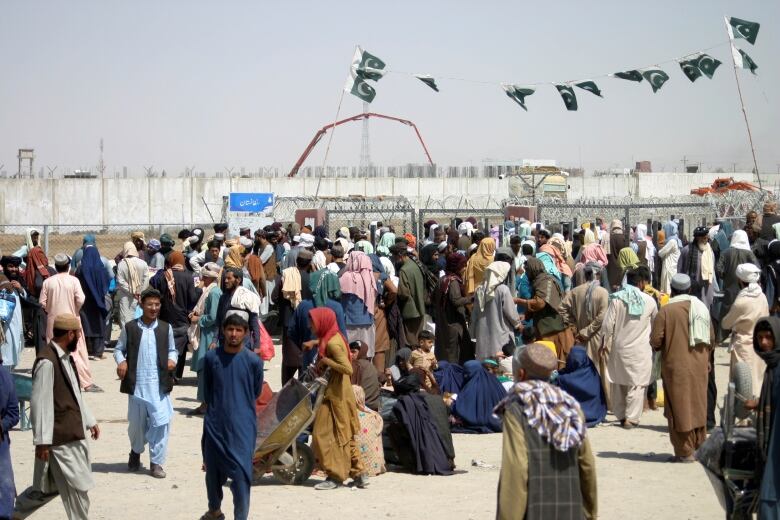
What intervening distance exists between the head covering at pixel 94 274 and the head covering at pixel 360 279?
4053mm

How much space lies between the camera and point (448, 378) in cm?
1060

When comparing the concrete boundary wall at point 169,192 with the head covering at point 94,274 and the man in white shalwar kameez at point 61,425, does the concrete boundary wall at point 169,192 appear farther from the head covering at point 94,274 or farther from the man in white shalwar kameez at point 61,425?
the man in white shalwar kameez at point 61,425

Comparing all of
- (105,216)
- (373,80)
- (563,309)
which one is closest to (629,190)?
(105,216)

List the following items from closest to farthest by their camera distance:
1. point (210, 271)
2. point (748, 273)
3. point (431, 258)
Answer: point (748, 273)
point (210, 271)
point (431, 258)

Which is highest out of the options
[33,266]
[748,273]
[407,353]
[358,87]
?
[358,87]

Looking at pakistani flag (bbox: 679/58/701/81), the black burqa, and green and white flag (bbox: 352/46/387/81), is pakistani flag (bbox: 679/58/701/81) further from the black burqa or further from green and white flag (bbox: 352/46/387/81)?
the black burqa

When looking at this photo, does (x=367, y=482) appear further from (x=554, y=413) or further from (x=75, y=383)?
(x=554, y=413)

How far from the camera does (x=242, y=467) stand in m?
6.59

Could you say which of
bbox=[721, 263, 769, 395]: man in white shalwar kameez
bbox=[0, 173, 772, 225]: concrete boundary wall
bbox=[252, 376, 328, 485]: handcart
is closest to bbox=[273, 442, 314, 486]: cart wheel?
bbox=[252, 376, 328, 485]: handcart

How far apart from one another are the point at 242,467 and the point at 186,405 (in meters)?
5.38

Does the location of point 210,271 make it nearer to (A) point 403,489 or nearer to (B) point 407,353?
(B) point 407,353

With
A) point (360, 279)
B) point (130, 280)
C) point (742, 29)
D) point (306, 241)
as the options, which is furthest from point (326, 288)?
point (742, 29)

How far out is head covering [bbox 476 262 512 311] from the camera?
37.9 feet

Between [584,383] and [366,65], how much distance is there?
31.6 ft
